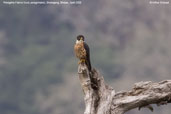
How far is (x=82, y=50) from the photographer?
15.5 m

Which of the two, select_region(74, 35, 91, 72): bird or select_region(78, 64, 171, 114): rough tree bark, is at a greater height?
select_region(74, 35, 91, 72): bird

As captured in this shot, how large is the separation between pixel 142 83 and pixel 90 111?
1.72 metres

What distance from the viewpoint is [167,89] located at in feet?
51.9

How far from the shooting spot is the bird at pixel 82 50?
605 inches

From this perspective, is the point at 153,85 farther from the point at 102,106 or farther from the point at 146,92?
the point at 102,106

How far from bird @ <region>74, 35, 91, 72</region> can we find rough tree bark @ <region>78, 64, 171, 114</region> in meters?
0.32

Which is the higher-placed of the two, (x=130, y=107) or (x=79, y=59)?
(x=79, y=59)

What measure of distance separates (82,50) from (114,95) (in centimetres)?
141

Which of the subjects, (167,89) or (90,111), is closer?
(90,111)

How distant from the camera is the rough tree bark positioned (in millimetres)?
14977

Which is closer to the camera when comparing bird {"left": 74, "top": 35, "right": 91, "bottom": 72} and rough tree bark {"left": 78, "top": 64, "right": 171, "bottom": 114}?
rough tree bark {"left": 78, "top": 64, "right": 171, "bottom": 114}

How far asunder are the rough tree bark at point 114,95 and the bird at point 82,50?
0.32m

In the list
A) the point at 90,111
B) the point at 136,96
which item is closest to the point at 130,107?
the point at 136,96

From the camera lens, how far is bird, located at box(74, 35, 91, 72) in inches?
605
